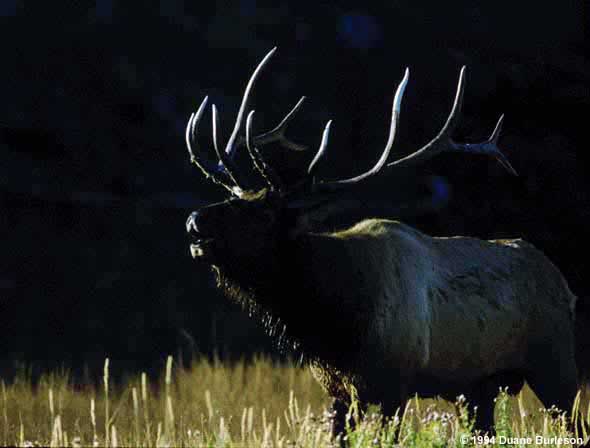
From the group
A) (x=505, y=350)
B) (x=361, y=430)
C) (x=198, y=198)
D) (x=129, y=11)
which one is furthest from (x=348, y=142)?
(x=361, y=430)

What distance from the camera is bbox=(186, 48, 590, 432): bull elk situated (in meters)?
5.73

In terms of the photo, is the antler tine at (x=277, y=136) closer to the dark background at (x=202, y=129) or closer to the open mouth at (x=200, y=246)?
the open mouth at (x=200, y=246)

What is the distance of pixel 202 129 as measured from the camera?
1512cm

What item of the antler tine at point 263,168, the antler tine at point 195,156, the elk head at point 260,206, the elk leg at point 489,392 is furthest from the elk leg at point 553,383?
the antler tine at point 195,156

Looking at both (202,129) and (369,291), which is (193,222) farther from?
(202,129)

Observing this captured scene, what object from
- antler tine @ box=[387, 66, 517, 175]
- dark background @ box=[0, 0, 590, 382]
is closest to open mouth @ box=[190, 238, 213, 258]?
antler tine @ box=[387, 66, 517, 175]

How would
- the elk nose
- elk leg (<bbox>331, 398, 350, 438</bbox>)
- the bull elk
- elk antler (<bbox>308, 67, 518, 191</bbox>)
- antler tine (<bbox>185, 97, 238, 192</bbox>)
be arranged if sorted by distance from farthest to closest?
antler tine (<bbox>185, 97, 238, 192</bbox>) < elk leg (<bbox>331, 398, 350, 438</bbox>) < elk antler (<bbox>308, 67, 518, 191</bbox>) < the bull elk < the elk nose

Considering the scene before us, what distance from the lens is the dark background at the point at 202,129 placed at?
9.67 meters

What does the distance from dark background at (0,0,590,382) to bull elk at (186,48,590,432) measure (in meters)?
3.03

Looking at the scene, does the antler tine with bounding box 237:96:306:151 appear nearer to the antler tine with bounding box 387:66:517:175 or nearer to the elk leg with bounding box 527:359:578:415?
the antler tine with bounding box 387:66:517:175

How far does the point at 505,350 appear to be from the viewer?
251 inches

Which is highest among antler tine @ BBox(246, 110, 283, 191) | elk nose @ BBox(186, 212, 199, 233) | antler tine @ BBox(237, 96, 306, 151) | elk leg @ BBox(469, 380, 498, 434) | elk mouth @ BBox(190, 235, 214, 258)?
antler tine @ BBox(237, 96, 306, 151)

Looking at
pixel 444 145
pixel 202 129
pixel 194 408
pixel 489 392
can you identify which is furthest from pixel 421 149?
pixel 202 129

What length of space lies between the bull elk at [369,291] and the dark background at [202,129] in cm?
303
